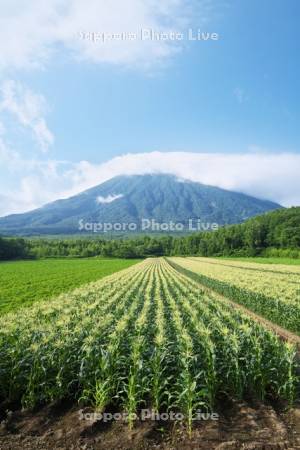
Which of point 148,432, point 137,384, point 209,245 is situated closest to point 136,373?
point 137,384

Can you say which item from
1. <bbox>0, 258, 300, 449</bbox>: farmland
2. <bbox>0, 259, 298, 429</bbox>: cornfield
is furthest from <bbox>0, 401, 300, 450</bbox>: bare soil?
<bbox>0, 259, 298, 429</bbox>: cornfield

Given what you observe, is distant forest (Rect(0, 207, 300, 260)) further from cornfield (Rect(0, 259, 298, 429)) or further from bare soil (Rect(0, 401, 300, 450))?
bare soil (Rect(0, 401, 300, 450))

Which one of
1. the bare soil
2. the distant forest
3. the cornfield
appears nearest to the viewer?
the bare soil

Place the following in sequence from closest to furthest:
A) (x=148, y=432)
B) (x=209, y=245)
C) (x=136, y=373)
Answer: (x=148, y=432) < (x=136, y=373) < (x=209, y=245)

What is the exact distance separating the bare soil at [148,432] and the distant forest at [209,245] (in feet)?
279

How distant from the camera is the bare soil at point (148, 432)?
18.4ft

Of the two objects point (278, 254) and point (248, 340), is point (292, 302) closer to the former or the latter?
point (248, 340)

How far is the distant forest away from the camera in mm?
102125

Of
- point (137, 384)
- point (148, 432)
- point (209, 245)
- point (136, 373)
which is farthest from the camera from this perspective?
point (209, 245)

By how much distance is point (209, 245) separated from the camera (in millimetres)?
124250

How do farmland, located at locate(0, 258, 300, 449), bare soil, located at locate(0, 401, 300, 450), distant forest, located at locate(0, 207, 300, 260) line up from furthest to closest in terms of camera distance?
distant forest, located at locate(0, 207, 300, 260), farmland, located at locate(0, 258, 300, 449), bare soil, located at locate(0, 401, 300, 450)

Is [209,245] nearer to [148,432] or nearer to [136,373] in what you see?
[136,373]

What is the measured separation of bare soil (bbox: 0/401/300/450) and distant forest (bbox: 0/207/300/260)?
8510 centimetres

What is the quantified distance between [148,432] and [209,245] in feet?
396
